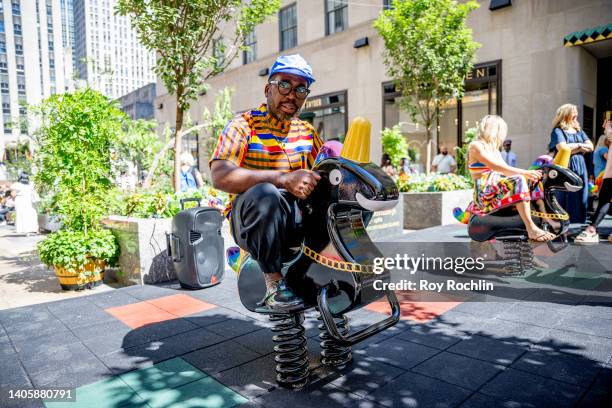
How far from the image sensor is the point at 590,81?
13.8 meters

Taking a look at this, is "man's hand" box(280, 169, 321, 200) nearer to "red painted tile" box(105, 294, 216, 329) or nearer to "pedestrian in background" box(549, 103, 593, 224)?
"red painted tile" box(105, 294, 216, 329)

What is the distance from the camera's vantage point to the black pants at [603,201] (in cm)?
615

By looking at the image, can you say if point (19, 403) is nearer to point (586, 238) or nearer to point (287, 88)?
point (287, 88)

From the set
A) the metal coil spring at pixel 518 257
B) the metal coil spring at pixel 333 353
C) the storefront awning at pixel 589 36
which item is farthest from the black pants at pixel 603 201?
the storefront awning at pixel 589 36

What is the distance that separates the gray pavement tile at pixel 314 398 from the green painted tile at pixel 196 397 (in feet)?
0.57

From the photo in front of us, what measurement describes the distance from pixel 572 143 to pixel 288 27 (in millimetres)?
19207

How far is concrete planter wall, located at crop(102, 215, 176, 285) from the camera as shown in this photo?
560 centimetres

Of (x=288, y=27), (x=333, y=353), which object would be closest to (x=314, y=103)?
(x=288, y=27)

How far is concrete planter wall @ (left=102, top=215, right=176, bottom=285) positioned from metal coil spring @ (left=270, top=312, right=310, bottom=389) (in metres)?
3.59

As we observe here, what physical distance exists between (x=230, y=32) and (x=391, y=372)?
24676 mm

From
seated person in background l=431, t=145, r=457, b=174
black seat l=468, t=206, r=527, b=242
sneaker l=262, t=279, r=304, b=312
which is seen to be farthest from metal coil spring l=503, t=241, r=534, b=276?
seated person in background l=431, t=145, r=457, b=174

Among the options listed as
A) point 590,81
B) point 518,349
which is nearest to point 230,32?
point 590,81

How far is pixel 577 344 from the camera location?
3111 mm

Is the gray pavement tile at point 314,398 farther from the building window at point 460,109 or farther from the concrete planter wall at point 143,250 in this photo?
the building window at point 460,109
